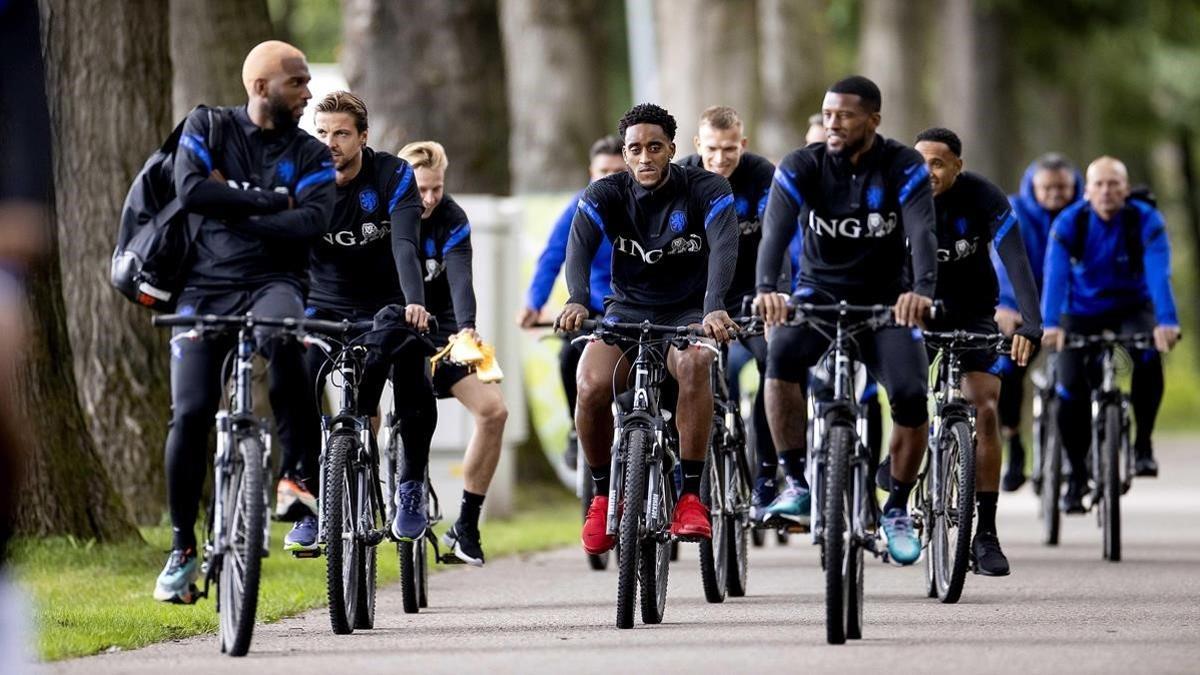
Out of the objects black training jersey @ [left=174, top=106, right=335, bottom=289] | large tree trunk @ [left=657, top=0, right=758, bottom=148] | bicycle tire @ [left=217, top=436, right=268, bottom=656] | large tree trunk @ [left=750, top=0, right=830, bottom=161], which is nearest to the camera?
bicycle tire @ [left=217, top=436, right=268, bottom=656]

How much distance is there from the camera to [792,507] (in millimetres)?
10820

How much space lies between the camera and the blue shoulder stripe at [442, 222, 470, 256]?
10.7 m

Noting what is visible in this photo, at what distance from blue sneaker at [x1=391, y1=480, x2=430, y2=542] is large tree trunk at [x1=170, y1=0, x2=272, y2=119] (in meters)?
6.35

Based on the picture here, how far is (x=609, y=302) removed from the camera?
10367 millimetres

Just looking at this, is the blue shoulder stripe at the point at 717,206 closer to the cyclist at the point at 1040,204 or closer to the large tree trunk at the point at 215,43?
the cyclist at the point at 1040,204

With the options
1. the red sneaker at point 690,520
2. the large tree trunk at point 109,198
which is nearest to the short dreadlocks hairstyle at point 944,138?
the red sneaker at point 690,520

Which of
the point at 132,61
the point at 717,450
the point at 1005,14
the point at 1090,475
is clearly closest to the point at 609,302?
the point at 717,450

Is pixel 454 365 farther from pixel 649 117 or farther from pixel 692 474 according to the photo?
pixel 649 117

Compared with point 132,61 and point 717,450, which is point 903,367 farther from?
point 132,61

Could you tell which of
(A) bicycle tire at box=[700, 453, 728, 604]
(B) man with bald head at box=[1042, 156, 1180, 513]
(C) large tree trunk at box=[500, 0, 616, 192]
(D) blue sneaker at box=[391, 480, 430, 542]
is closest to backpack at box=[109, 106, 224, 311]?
(D) blue sneaker at box=[391, 480, 430, 542]

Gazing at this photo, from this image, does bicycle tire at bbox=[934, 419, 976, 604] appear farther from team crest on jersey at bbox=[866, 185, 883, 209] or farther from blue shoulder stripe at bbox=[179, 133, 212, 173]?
blue shoulder stripe at bbox=[179, 133, 212, 173]

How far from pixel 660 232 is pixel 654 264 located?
0.46ft

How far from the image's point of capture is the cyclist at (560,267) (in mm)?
12789

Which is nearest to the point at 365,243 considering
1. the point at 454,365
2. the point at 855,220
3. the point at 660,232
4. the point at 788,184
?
the point at 454,365
